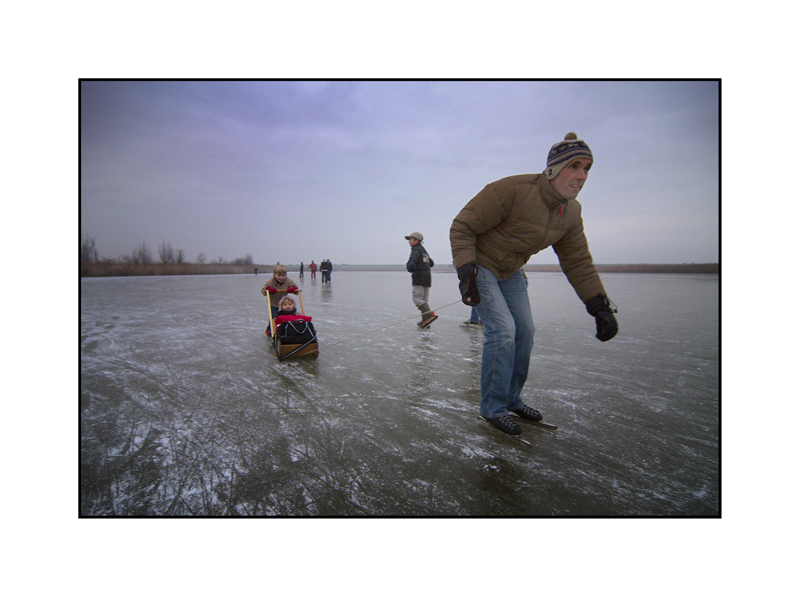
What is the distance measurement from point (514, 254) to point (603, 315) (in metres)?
0.73

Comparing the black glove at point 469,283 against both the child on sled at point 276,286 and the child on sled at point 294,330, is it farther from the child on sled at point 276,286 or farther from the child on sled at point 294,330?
the child on sled at point 276,286

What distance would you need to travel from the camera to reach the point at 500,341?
7.66ft

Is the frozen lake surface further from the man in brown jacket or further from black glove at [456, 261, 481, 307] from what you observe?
black glove at [456, 261, 481, 307]

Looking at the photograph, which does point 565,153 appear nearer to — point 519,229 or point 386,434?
point 519,229

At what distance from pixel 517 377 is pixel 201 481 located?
203 centimetres

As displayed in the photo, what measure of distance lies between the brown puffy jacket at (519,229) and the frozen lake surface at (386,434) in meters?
1.07

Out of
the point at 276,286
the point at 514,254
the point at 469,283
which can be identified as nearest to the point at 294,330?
the point at 276,286

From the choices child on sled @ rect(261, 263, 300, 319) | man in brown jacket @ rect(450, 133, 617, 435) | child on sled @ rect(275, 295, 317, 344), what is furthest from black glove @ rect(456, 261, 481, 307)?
child on sled @ rect(261, 263, 300, 319)

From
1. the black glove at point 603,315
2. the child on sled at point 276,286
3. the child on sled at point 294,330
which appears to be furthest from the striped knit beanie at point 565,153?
the child on sled at point 276,286

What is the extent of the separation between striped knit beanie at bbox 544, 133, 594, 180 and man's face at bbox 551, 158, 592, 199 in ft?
0.09

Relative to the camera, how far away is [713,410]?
2.73 metres

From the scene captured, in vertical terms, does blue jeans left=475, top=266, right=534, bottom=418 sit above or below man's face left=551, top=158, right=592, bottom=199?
below

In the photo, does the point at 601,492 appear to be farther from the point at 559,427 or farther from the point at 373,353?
the point at 373,353

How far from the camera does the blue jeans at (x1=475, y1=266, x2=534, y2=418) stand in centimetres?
234
